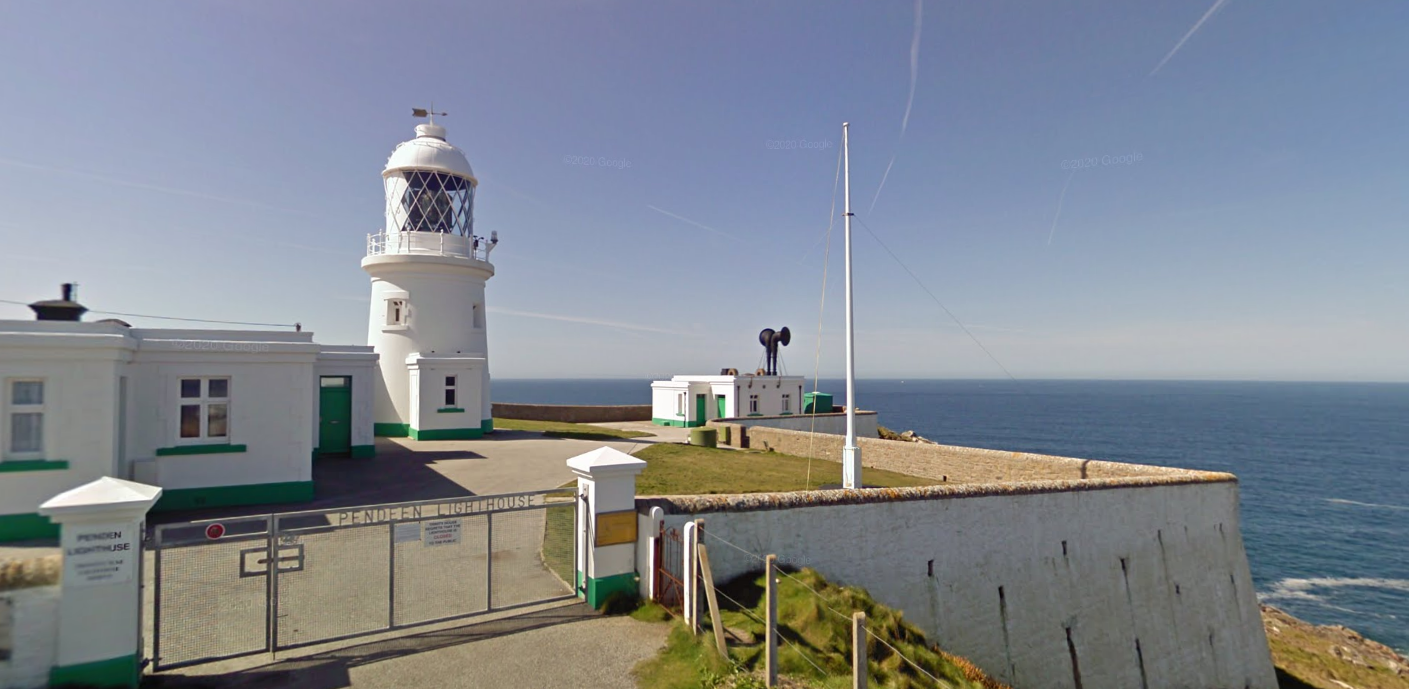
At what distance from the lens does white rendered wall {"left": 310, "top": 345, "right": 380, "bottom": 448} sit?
19.3 meters

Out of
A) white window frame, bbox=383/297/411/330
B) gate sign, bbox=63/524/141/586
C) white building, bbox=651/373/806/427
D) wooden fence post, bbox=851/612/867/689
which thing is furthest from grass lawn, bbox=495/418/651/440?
wooden fence post, bbox=851/612/867/689

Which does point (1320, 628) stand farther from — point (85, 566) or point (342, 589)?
point (85, 566)

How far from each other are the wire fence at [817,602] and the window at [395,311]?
817 inches

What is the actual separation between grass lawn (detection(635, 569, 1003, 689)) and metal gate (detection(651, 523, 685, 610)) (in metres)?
0.64

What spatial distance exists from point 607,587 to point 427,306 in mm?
20433

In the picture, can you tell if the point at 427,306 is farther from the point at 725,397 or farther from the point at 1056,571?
the point at 1056,571

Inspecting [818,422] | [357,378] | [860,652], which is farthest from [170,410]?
[818,422]

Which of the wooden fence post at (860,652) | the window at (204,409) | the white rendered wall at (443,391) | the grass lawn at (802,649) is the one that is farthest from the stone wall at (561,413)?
the wooden fence post at (860,652)

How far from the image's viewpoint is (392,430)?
2534cm

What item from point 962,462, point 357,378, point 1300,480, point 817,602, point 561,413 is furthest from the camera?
point 1300,480

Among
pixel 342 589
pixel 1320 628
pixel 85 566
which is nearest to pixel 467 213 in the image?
pixel 342 589

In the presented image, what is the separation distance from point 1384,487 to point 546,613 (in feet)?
220

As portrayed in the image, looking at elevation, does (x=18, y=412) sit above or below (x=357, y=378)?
below

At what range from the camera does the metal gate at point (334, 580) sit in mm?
6852
